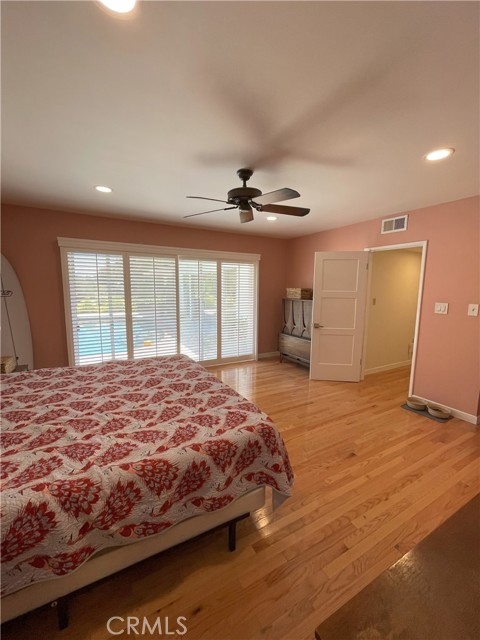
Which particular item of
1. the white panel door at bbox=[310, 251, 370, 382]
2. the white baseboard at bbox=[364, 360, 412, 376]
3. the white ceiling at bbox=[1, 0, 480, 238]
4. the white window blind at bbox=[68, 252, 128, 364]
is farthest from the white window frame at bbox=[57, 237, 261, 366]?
the white baseboard at bbox=[364, 360, 412, 376]

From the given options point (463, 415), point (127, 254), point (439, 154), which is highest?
point (439, 154)

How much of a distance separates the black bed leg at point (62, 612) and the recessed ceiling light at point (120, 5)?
2.30m

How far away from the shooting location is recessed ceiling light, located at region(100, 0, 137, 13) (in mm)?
892

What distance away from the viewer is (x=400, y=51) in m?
1.10

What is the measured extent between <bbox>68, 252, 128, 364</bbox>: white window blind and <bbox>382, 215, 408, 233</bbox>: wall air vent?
3.73m

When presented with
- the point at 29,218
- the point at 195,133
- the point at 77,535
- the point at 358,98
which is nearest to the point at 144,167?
the point at 195,133

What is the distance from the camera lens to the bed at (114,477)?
3.31 ft

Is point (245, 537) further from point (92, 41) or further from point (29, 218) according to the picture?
point (29, 218)

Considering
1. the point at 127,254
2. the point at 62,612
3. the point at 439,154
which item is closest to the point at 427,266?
the point at 439,154

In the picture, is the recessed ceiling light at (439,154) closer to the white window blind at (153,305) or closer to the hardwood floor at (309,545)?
the hardwood floor at (309,545)

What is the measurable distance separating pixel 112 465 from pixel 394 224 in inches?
156

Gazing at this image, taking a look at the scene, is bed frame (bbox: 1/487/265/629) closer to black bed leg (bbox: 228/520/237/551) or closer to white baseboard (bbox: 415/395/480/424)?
black bed leg (bbox: 228/520/237/551)

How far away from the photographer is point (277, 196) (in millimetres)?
1926

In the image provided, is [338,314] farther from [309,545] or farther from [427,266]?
[309,545]
